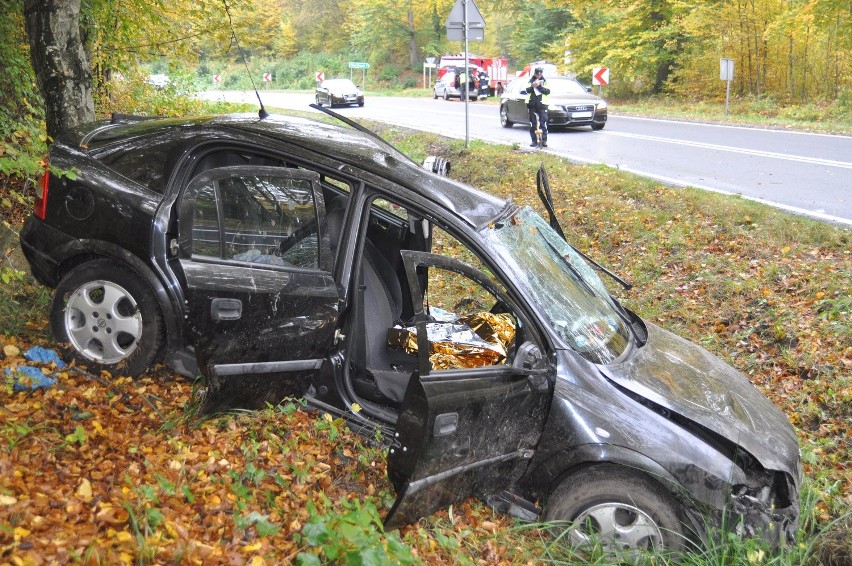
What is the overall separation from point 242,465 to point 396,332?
146 cm

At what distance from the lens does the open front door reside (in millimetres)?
3541

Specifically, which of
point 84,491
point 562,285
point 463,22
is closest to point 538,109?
point 463,22

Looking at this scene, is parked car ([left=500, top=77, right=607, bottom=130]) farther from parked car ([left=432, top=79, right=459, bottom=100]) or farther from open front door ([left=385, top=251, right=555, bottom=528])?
open front door ([left=385, top=251, right=555, bottom=528])

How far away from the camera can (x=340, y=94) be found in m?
34.4

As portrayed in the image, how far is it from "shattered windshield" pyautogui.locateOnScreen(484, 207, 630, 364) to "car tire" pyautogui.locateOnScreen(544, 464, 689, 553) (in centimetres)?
61

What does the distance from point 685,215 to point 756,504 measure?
22.5 ft

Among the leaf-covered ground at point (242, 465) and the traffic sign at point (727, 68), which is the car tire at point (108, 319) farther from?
the traffic sign at point (727, 68)

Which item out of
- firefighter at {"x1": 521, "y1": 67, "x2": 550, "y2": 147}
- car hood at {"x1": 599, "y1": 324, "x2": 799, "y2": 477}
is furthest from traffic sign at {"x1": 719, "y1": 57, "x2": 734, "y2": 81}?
car hood at {"x1": 599, "y1": 324, "x2": 799, "y2": 477}

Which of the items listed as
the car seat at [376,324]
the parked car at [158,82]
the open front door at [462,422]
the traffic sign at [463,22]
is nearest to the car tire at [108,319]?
the car seat at [376,324]

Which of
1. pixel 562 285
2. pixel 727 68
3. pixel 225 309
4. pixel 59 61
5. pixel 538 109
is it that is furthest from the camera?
A: pixel 727 68

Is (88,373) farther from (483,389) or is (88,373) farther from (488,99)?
(488,99)

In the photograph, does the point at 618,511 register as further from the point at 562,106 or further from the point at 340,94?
the point at 340,94

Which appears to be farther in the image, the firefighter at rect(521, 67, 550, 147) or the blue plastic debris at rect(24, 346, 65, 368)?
the firefighter at rect(521, 67, 550, 147)

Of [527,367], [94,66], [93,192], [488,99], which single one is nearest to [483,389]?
[527,367]
